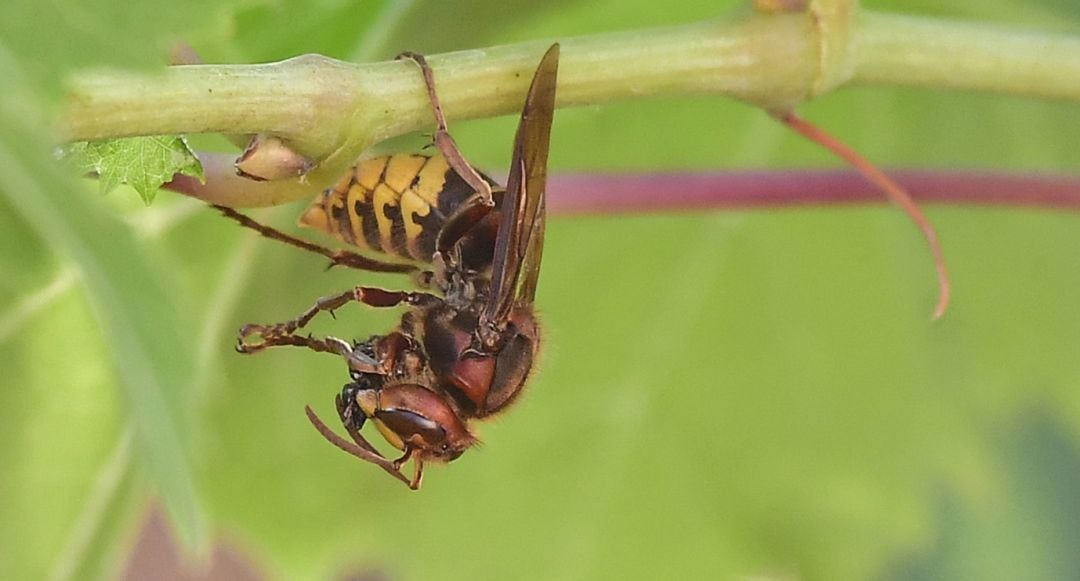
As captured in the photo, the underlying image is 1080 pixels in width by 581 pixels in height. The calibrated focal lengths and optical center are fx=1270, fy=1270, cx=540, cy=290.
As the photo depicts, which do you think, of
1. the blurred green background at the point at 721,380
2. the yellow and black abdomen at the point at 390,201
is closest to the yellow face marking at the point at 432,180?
the yellow and black abdomen at the point at 390,201

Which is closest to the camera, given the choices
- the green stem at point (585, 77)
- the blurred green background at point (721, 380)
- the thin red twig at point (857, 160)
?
the green stem at point (585, 77)

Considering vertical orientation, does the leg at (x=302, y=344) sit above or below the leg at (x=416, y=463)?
above

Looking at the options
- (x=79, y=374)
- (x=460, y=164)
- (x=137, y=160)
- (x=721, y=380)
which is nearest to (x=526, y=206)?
(x=460, y=164)

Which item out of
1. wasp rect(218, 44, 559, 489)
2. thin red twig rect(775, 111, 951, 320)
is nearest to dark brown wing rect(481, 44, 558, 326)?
wasp rect(218, 44, 559, 489)

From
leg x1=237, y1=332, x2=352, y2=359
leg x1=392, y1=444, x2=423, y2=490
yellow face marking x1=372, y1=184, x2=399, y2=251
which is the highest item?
yellow face marking x1=372, y1=184, x2=399, y2=251

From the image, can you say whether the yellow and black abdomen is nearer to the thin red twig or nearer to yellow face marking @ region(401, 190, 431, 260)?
yellow face marking @ region(401, 190, 431, 260)

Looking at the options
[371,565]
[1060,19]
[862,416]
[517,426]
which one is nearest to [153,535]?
[371,565]

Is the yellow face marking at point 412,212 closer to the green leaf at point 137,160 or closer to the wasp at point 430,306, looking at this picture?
the wasp at point 430,306

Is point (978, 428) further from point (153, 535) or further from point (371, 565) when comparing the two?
point (153, 535)
